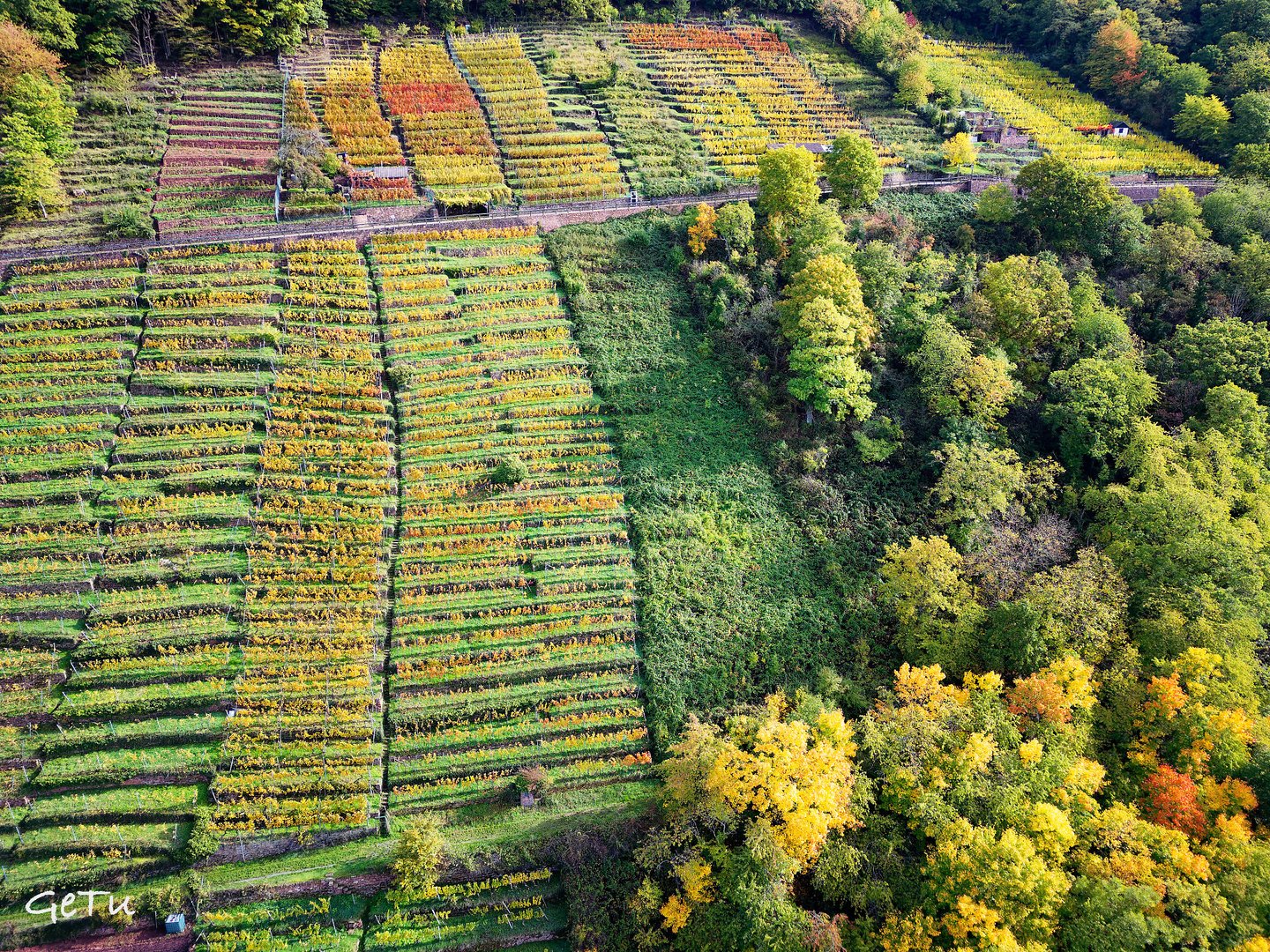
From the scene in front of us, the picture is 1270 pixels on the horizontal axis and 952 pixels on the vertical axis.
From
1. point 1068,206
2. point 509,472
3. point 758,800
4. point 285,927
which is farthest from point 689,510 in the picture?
point 1068,206

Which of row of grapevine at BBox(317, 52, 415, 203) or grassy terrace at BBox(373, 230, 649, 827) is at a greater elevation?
row of grapevine at BBox(317, 52, 415, 203)

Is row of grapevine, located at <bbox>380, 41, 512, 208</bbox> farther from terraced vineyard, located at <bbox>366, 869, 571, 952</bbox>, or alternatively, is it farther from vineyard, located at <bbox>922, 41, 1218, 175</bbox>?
vineyard, located at <bbox>922, 41, 1218, 175</bbox>

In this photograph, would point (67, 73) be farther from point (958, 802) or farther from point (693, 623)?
point (958, 802)

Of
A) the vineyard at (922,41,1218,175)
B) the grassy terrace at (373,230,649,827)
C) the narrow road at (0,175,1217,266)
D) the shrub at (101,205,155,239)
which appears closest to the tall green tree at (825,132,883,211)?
the narrow road at (0,175,1217,266)

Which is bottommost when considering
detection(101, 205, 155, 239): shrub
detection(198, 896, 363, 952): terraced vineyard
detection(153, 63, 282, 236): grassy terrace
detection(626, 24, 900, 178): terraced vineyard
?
detection(198, 896, 363, 952): terraced vineyard

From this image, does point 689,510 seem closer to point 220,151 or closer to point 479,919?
point 479,919

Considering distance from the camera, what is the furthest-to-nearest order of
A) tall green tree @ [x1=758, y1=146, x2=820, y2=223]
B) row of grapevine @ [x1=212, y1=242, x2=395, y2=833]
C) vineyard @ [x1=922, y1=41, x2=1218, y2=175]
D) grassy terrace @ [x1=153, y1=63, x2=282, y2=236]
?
vineyard @ [x1=922, y1=41, x2=1218, y2=175] → tall green tree @ [x1=758, y1=146, x2=820, y2=223] → grassy terrace @ [x1=153, y1=63, x2=282, y2=236] → row of grapevine @ [x1=212, y1=242, x2=395, y2=833]

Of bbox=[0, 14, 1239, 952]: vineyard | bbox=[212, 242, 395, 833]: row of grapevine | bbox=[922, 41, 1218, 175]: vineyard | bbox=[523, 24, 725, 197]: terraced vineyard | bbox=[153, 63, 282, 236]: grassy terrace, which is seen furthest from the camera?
bbox=[922, 41, 1218, 175]: vineyard
